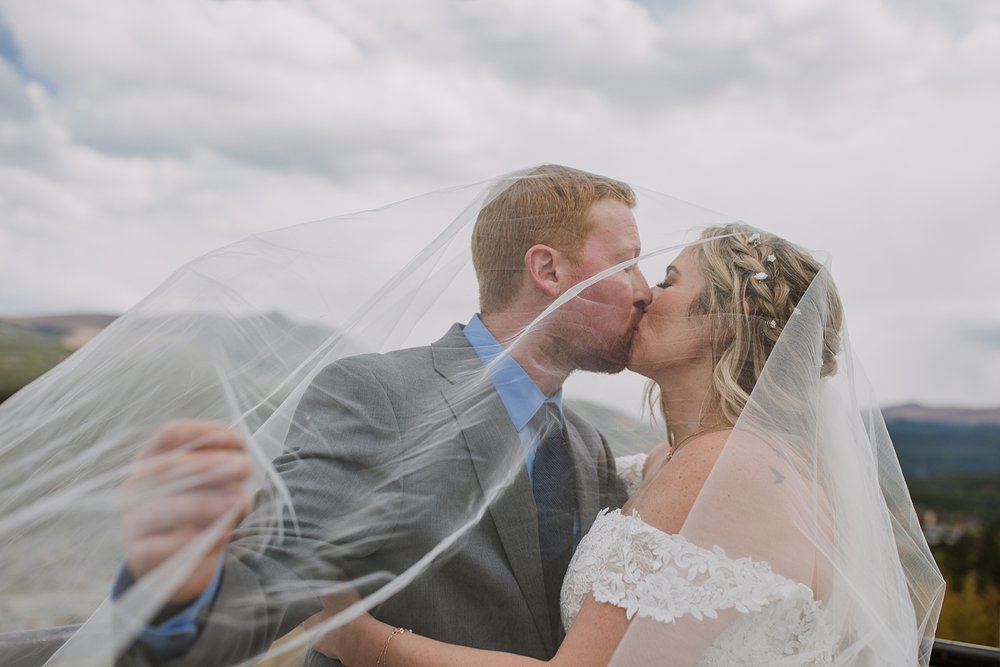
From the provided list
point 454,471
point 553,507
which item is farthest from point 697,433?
point 454,471

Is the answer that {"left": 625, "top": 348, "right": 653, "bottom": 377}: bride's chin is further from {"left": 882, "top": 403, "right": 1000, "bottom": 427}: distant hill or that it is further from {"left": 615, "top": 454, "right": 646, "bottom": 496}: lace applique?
{"left": 882, "top": 403, "right": 1000, "bottom": 427}: distant hill

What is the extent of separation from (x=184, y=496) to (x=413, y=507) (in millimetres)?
612

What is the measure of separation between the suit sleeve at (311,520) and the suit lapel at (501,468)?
196 mm

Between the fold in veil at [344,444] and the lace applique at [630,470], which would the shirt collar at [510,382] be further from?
the lace applique at [630,470]

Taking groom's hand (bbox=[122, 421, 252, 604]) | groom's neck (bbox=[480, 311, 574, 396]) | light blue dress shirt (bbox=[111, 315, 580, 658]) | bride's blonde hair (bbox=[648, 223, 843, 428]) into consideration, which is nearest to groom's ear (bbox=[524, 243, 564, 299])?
groom's neck (bbox=[480, 311, 574, 396])

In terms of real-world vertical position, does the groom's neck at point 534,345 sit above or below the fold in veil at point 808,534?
above

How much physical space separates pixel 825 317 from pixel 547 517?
1015mm

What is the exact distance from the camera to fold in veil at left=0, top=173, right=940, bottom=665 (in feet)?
5.34

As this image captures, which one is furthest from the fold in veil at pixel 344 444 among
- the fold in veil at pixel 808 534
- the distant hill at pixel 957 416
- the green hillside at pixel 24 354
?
the distant hill at pixel 957 416

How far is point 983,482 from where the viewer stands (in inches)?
302

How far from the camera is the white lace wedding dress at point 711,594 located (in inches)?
74.4

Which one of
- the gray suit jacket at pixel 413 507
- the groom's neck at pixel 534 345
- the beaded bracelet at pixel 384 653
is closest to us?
the gray suit jacket at pixel 413 507

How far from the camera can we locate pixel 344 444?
185cm

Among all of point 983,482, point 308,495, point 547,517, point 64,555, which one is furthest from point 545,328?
point 983,482
